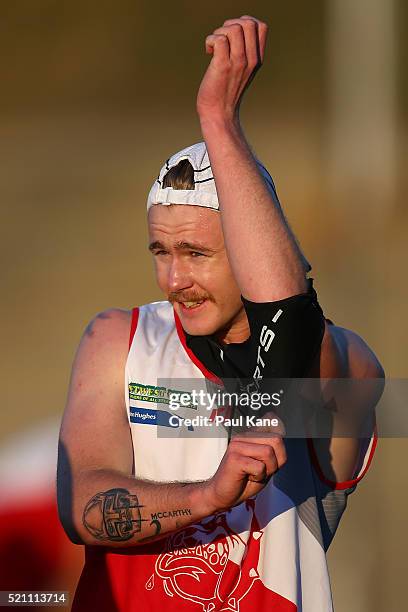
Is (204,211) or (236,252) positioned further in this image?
(204,211)

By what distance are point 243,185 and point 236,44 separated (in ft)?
0.78

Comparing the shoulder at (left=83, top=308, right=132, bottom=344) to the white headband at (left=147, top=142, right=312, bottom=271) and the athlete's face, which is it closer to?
the athlete's face

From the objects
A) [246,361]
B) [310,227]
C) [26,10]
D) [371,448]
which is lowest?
[371,448]

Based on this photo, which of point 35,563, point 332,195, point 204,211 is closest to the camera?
point 204,211

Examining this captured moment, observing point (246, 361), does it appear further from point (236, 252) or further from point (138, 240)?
point (138, 240)

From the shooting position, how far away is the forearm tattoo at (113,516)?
6.39 ft

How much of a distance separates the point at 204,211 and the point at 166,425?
1.51ft

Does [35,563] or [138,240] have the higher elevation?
[138,240]

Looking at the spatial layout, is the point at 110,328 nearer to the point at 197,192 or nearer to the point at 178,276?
the point at 178,276

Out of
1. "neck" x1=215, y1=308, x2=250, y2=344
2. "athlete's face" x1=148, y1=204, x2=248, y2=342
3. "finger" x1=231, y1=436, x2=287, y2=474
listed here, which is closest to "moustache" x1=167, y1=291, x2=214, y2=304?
"athlete's face" x1=148, y1=204, x2=248, y2=342

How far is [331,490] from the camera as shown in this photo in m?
2.24

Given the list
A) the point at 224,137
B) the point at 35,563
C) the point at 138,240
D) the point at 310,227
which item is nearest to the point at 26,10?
the point at 138,240

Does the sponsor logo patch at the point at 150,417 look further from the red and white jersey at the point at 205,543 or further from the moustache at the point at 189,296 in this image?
the moustache at the point at 189,296

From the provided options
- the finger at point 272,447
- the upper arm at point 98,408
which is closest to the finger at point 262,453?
the finger at point 272,447
